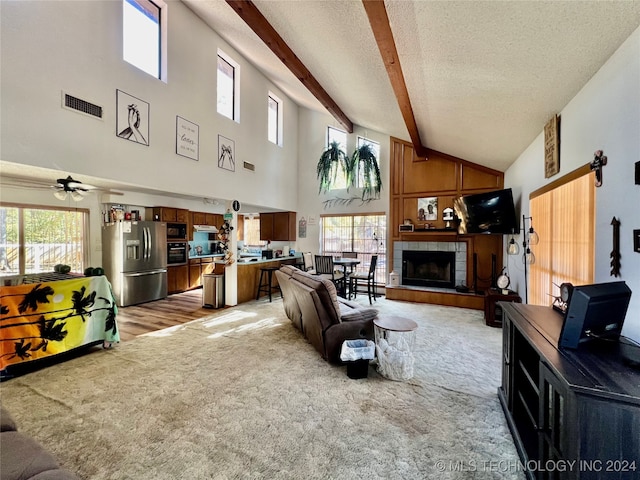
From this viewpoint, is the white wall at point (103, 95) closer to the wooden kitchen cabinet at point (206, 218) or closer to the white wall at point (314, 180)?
the wooden kitchen cabinet at point (206, 218)

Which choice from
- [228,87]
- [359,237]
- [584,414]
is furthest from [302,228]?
[584,414]

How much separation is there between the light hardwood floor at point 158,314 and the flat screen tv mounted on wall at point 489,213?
4976mm

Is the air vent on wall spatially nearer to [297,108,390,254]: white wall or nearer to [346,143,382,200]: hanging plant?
[346,143,382,200]: hanging plant

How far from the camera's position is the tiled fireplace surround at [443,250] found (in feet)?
18.4

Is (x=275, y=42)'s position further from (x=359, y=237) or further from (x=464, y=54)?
(x=359, y=237)

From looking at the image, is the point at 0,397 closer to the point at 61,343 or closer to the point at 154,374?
the point at 61,343

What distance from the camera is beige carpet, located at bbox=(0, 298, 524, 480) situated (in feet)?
5.36

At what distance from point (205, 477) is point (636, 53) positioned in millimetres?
3453

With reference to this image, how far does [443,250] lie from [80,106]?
20.6 ft

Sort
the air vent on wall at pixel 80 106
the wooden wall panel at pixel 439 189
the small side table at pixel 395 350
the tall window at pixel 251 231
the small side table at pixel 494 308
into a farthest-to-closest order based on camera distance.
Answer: the tall window at pixel 251 231, the wooden wall panel at pixel 439 189, the small side table at pixel 494 308, the air vent on wall at pixel 80 106, the small side table at pixel 395 350

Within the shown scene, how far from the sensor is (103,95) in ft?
11.0

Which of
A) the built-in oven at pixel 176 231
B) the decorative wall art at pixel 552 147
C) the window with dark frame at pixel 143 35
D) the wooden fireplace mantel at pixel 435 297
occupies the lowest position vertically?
the wooden fireplace mantel at pixel 435 297

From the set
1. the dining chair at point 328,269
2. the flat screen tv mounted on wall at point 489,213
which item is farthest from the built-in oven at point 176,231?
the flat screen tv mounted on wall at point 489,213

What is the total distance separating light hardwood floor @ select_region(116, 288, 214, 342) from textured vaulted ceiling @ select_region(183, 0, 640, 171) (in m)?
4.54
